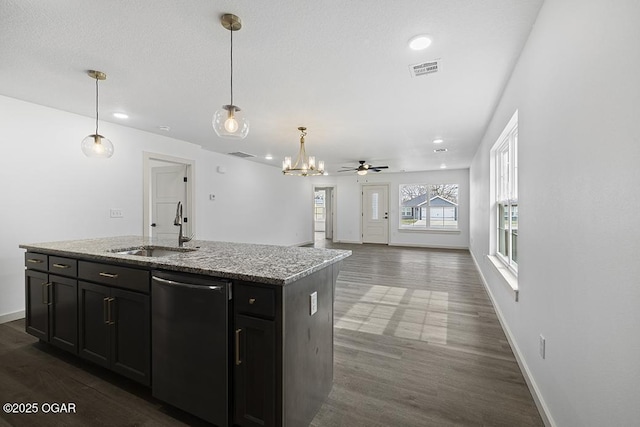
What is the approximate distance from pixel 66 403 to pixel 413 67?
3580 mm

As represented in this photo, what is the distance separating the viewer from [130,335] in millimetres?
1953

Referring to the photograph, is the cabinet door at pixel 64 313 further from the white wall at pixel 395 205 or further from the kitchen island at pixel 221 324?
the white wall at pixel 395 205

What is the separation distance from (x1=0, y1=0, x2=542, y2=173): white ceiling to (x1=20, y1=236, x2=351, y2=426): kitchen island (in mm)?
1579

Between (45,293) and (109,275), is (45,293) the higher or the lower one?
the lower one

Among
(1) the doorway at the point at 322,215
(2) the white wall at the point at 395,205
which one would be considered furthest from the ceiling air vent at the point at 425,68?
(1) the doorway at the point at 322,215

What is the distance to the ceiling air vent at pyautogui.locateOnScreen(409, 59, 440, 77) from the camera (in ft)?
8.02

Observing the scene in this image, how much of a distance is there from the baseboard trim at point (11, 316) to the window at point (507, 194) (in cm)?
544

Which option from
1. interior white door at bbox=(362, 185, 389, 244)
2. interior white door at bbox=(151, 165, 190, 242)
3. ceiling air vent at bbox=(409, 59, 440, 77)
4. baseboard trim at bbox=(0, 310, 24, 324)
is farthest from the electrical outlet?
interior white door at bbox=(362, 185, 389, 244)

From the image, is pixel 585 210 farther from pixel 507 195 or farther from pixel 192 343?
pixel 507 195

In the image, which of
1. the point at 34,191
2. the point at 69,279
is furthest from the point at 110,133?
the point at 69,279

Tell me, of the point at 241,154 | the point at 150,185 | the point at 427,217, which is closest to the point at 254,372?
the point at 150,185

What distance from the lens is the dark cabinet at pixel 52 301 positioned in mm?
2288

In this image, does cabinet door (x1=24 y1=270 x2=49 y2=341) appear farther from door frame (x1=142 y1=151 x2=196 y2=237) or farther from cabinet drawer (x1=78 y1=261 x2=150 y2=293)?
door frame (x1=142 y1=151 x2=196 y2=237)

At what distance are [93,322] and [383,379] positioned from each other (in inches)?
87.3
